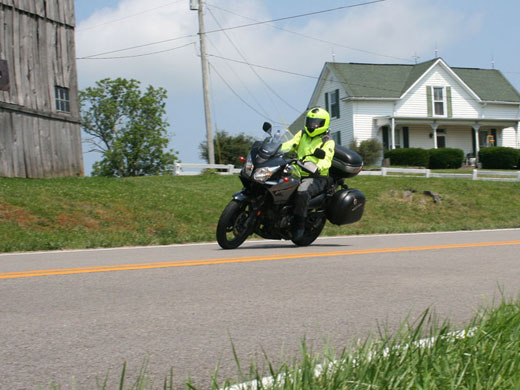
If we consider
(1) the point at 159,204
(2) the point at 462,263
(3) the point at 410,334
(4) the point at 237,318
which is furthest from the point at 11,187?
(3) the point at 410,334

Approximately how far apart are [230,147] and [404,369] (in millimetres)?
46132

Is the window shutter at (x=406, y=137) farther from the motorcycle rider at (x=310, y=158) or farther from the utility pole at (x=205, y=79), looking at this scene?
the motorcycle rider at (x=310, y=158)

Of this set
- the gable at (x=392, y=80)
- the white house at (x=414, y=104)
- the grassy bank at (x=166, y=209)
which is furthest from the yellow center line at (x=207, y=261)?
the gable at (x=392, y=80)

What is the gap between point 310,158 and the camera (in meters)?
10.3

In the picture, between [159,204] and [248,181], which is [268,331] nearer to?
[248,181]

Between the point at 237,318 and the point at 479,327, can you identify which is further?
the point at 237,318

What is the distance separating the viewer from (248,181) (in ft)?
31.5

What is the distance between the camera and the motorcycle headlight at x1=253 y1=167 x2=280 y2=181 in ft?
31.0

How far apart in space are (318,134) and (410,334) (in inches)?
260

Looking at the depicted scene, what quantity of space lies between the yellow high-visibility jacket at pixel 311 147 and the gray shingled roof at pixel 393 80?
3730 cm

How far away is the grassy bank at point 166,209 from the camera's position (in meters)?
13.9

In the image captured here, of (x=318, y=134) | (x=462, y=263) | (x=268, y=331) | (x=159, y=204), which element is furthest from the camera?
(x=159, y=204)

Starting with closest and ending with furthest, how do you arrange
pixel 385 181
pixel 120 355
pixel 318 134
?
pixel 120 355 < pixel 318 134 < pixel 385 181

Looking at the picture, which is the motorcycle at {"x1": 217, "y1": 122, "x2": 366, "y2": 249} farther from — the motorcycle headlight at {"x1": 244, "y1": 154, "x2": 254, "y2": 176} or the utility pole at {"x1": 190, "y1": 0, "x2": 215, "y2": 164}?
the utility pole at {"x1": 190, "y1": 0, "x2": 215, "y2": 164}
